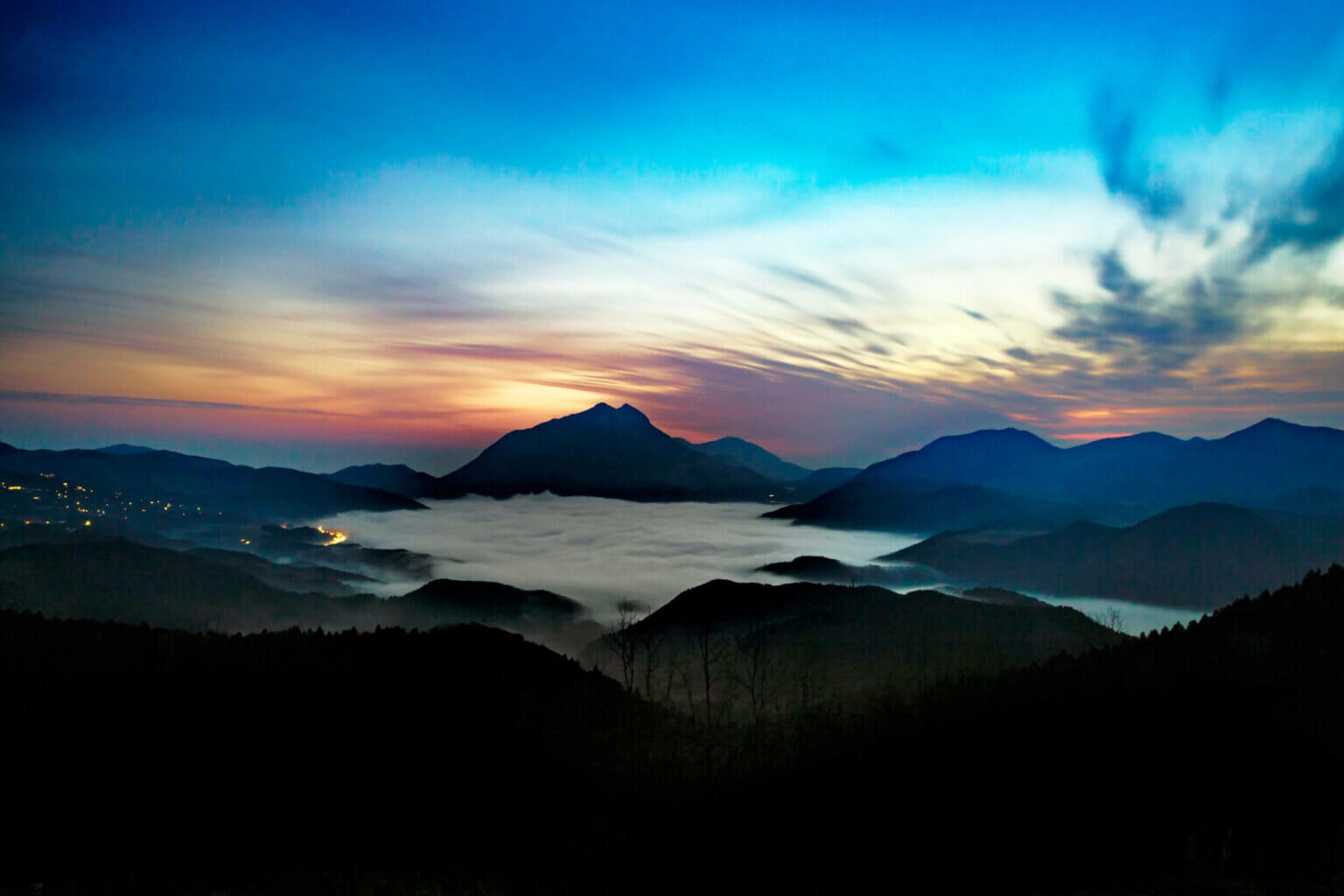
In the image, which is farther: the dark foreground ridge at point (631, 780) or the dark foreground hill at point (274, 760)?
the dark foreground hill at point (274, 760)

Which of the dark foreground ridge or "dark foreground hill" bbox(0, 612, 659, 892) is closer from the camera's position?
the dark foreground ridge

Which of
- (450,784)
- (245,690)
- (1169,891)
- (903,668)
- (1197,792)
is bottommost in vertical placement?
(903,668)

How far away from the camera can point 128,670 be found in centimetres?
8506

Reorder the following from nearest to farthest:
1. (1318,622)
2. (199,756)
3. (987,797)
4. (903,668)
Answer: (987,797), (199,756), (1318,622), (903,668)

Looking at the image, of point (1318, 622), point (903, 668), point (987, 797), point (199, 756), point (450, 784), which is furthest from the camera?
point (903, 668)

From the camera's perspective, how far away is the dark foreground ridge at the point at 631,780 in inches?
1880

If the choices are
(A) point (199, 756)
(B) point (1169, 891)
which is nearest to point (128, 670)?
(A) point (199, 756)

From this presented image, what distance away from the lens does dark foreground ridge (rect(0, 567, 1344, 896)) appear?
47.8 m

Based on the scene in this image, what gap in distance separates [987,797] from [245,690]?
8040 centimetres

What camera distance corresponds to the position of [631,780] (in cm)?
9006

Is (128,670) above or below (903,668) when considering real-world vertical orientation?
above

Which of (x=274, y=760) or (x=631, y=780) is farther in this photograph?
(x=631, y=780)

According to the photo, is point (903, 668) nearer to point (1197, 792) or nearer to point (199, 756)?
point (1197, 792)

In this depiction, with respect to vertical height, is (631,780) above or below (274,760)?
below
